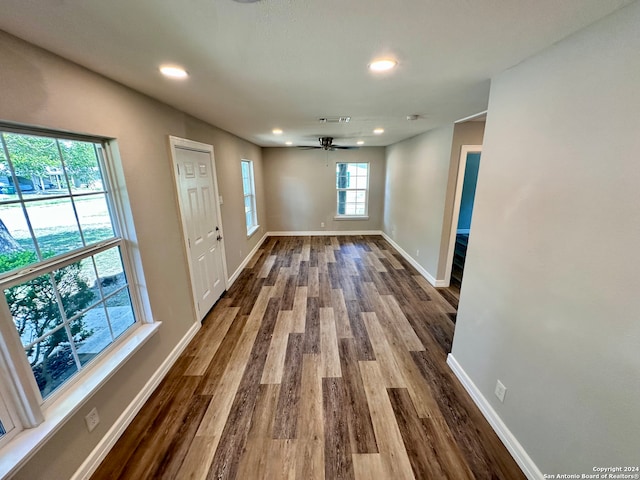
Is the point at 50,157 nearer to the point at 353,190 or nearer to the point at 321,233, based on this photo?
the point at 321,233

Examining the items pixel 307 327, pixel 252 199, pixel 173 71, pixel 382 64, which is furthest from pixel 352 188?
pixel 173 71

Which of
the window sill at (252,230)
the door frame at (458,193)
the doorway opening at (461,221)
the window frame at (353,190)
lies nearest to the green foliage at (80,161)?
the window sill at (252,230)

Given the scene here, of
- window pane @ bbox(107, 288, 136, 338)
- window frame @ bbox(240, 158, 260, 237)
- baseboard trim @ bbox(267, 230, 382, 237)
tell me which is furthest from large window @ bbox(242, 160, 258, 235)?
window pane @ bbox(107, 288, 136, 338)

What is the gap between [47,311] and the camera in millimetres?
1293

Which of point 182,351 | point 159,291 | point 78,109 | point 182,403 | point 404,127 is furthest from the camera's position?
point 404,127

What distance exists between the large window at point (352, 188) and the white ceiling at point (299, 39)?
4457 millimetres

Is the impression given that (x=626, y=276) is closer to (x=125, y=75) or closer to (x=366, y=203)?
Result: (x=125, y=75)

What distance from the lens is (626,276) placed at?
0.94 meters

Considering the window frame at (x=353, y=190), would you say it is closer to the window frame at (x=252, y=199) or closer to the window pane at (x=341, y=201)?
the window pane at (x=341, y=201)

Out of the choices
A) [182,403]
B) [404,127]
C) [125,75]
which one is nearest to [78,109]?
[125,75]

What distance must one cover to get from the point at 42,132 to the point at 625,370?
288 centimetres

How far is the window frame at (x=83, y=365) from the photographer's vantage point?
3.60 ft

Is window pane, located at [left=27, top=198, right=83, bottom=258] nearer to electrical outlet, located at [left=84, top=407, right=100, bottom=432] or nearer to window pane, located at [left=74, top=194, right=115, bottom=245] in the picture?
window pane, located at [left=74, top=194, right=115, bottom=245]

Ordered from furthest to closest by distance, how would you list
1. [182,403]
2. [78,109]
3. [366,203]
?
[366,203] → [182,403] → [78,109]
